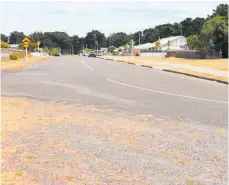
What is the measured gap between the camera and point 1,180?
4.88m

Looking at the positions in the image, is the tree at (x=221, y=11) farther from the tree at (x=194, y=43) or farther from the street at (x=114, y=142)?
the street at (x=114, y=142)

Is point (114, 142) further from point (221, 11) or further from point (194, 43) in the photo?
point (221, 11)

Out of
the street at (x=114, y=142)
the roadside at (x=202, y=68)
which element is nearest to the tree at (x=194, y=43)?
the roadside at (x=202, y=68)

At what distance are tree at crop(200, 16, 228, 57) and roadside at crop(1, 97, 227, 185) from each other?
58.5 metres

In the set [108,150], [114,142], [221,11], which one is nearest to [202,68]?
[114,142]

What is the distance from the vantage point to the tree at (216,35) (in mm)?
65188

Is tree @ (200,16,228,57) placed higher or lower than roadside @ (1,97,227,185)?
higher

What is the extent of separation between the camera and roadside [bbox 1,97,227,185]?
199 inches

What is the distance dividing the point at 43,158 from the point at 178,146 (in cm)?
222

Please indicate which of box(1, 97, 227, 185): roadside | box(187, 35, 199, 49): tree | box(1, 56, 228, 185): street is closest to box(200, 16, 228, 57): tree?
box(187, 35, 199, 49): tree

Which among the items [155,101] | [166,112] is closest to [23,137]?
[166,112]

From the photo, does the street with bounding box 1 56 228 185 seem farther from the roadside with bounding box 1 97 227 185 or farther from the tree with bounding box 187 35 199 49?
the tree with bounding box 187 35 199 49

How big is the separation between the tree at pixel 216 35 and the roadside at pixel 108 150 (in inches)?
2305

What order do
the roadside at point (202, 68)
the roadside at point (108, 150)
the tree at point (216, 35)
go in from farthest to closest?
the tree at point (216, 35) → the roadside at point (202, 68) → the roadside at point (108, 150)
